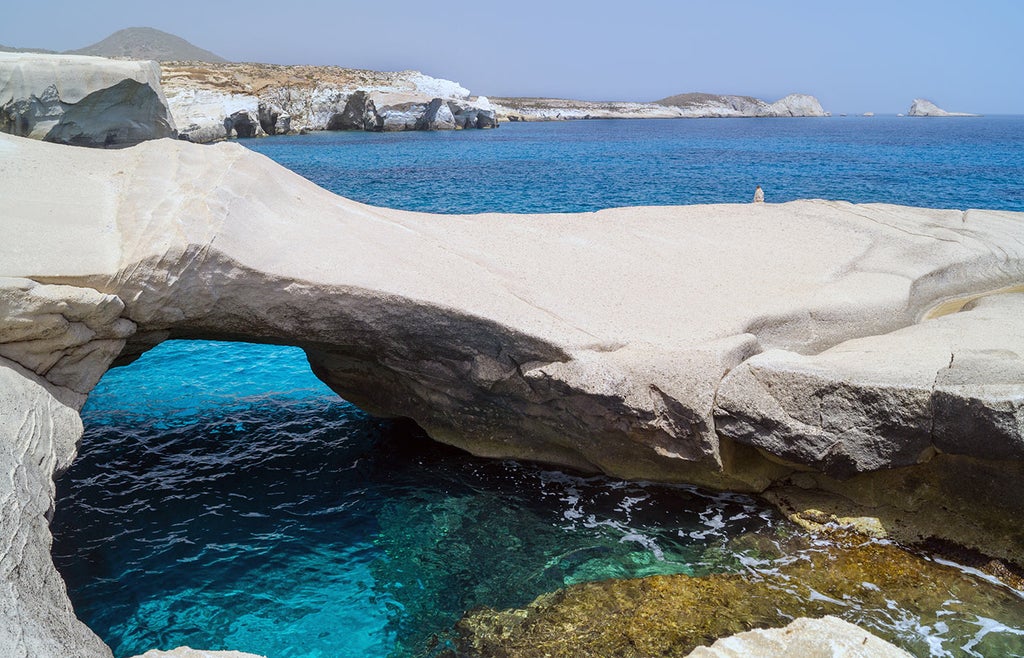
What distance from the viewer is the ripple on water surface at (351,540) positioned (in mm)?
6852

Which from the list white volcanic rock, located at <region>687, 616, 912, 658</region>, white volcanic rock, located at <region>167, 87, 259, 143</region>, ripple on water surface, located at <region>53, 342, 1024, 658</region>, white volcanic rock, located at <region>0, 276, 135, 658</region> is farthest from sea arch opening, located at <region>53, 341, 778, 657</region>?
white volcanic rock, located at <region>167, 87, 259, 143</region>

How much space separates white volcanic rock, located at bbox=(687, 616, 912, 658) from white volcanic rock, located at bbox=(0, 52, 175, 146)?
1851cm

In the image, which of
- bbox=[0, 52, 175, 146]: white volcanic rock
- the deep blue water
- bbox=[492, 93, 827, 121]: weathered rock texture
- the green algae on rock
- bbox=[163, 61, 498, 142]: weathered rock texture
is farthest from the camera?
bbox=[492, 93, 827, 121]: weathered rock texture

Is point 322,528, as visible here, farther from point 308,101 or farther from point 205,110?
point 308,101

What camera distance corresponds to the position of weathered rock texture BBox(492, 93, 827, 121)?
12912 centimetres

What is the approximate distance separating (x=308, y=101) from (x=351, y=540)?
235ft

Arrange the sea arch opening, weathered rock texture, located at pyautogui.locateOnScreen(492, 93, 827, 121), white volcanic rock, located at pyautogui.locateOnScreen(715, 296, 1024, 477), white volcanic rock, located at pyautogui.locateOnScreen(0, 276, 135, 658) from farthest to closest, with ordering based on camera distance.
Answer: weathered rock texture, located at pyautogui.locateOnScreen(492, 93, 827, 121), the sea arch opening, white volcanic rock, located at pyautogui.locateOnScreen(715, 296, 1024, 477), white volcanic rock, located at pyautogui.locateOnScreen(0, 276, 135, 658)

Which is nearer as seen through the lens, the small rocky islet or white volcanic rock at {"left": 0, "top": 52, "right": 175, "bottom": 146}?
the small rocky islet

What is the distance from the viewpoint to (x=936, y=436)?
6977mm

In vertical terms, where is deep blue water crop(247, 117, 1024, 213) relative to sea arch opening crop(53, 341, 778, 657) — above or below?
above

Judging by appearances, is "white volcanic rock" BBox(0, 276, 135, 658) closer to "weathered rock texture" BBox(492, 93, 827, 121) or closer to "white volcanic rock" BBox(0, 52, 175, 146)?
"white volcanic rock" BBox(0, 52, 175, 146)

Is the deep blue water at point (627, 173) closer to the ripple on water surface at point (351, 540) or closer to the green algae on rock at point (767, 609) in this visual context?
the ripple on water surface at point (351, 540)

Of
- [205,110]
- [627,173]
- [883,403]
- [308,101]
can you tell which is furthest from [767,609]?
[308,101]

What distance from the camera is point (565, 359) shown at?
796 cm
